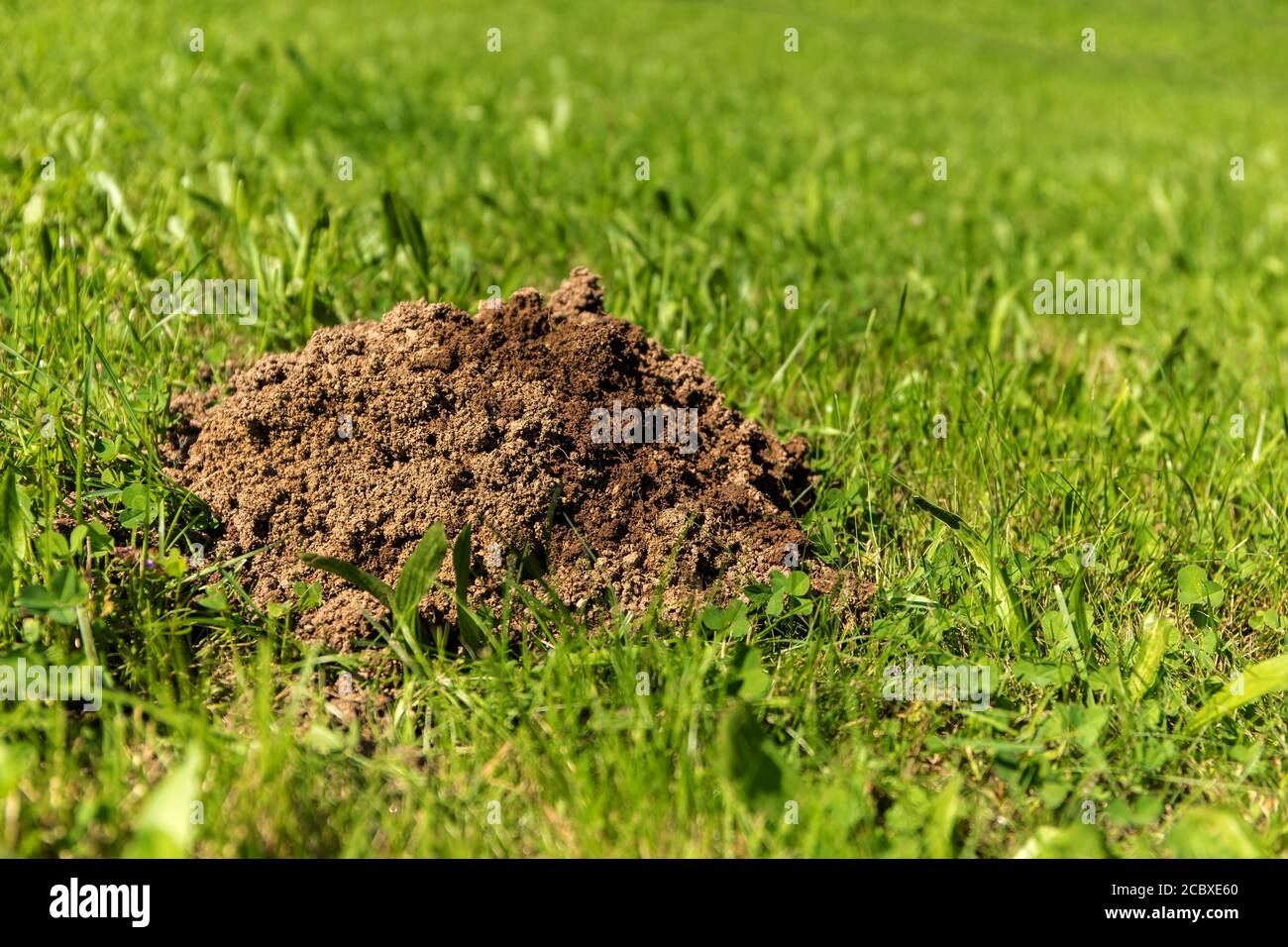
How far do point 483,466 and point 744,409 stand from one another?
106cm

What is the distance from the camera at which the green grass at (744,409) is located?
1.87 metres

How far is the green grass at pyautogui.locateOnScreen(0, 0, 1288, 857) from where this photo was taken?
1.87 meters

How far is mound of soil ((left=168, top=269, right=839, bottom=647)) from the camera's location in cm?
241

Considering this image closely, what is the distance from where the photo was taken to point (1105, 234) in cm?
595

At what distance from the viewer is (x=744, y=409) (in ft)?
10.7

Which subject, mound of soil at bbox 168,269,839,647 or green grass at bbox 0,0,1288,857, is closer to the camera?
green grass at bbox 0,0,1288,857

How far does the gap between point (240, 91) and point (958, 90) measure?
9.37 metres

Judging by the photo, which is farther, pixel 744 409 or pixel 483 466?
pixel 744 409

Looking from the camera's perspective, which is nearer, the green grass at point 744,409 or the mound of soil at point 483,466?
the green grass at point 744,409

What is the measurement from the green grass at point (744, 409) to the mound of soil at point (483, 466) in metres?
0.13

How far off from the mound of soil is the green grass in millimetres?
130

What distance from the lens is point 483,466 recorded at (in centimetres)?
245
